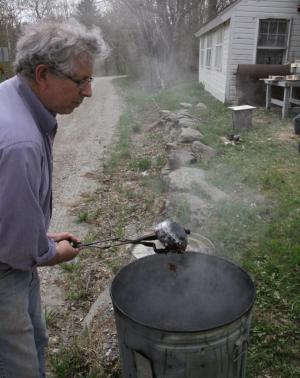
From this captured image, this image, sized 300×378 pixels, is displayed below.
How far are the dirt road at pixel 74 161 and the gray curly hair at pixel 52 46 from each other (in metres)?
2.35

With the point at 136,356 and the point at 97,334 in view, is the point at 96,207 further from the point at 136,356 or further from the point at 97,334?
the point at 136,356

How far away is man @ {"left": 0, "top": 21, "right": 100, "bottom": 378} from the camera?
139cm

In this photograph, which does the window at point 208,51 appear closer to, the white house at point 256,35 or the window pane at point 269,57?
the white house at point 256,35

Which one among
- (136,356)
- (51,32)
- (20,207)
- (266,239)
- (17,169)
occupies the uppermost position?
(51,32)

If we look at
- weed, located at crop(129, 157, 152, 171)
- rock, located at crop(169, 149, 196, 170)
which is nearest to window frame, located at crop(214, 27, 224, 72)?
weed, located at crop(129, 157, 152, 171)

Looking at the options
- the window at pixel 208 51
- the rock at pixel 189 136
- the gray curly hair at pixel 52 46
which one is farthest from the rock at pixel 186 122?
the window at pixel 208 51

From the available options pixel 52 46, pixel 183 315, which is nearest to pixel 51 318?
pixel 183 315

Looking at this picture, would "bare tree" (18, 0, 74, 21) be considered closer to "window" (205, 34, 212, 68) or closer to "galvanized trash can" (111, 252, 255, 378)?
"window" (205, 34, 212, 68)

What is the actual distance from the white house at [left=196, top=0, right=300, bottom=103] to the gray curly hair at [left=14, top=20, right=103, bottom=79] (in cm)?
1100

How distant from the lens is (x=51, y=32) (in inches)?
60.7

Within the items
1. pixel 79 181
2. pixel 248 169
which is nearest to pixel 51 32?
pixel 248 169

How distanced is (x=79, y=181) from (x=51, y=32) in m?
5.05

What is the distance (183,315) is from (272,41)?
1163cm

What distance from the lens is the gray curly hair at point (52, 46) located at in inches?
59.6
